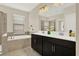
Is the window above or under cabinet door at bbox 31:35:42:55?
above

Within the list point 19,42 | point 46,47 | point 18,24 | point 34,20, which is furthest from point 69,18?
point 19,42

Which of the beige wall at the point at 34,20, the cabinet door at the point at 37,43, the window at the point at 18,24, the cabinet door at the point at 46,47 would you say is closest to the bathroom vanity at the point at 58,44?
the cabinet door at the point at 46,47

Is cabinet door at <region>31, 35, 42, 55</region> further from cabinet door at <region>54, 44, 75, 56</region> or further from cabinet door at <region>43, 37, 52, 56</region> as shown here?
cabinet door at <region>54, 44, 75, 56</region>

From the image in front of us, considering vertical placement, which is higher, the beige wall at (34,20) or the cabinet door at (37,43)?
the beige wall at (34,20)

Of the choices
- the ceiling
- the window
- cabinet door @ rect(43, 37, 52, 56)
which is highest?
the ceiling

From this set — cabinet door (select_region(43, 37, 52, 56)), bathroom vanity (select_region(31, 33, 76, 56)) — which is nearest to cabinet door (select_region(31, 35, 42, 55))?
bathroom vanity (select_region(31, 33, 76, 56))

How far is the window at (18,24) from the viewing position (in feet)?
6.79

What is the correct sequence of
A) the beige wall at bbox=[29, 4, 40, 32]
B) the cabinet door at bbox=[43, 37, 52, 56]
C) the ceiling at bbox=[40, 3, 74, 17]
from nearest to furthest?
the ceiling at bbox=[40, 3, 74, 17] → the beige wall at bbox=[29, 4, 40, 32] → the cabinet door at bbox=[43, 37, 52, 56]

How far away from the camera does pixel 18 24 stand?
6.87 ft

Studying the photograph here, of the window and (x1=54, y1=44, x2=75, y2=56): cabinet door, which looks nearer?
(x1=54, y1=44, x2=75, y2=56): cabinet door

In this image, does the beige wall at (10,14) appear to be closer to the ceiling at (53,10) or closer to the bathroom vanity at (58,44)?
the ceiling at (53,10)

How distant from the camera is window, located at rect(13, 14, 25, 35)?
6.79ft

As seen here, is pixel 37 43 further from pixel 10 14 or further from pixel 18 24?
pixel 10 14

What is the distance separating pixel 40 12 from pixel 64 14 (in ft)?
2.32
